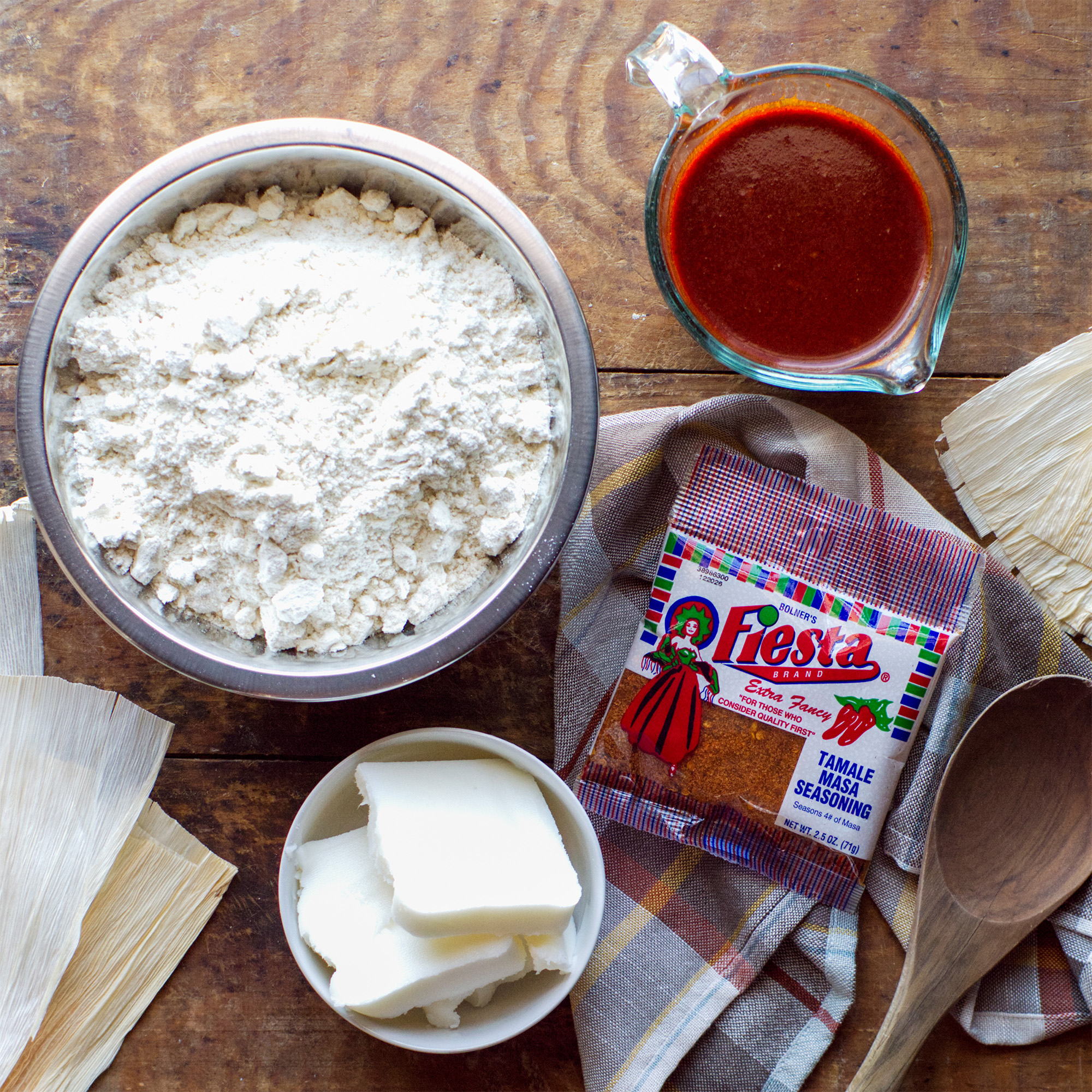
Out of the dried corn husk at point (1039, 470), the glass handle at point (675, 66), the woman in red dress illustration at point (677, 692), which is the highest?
the glass handle at point (675, 66)

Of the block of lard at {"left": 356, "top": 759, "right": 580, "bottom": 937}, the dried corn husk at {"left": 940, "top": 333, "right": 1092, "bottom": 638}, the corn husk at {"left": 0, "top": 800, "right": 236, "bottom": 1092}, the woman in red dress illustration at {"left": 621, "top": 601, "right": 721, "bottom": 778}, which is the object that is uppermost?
the dried corn husk at {"left": 940, "top": 333, "right": 1092, "bottom": 638}

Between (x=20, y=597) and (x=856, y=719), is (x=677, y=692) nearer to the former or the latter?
(x=856, y=719)

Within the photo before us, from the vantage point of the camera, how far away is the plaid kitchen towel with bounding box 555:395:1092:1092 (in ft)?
3.06

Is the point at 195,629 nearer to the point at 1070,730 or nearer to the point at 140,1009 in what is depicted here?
the point at 140,1009

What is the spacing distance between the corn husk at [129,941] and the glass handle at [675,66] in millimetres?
896

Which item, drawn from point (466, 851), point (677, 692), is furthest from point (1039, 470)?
point (466, 851)

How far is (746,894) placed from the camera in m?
0.96

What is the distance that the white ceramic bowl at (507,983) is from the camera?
85cm

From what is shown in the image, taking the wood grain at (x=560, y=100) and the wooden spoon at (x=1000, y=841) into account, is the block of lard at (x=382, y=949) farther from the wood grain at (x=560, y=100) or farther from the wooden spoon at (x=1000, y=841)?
the wood grain at (x=560, y=100)

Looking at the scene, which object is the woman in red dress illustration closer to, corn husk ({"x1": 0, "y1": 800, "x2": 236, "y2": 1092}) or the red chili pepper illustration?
the red chili pepper illustration

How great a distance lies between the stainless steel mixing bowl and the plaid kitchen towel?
0.19m

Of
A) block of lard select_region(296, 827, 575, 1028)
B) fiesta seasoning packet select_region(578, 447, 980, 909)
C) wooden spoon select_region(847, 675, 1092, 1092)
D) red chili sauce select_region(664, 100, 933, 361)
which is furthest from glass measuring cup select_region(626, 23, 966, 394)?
block of lard select_region(296, 827, 575, 1028)

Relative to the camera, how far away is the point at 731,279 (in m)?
0.88

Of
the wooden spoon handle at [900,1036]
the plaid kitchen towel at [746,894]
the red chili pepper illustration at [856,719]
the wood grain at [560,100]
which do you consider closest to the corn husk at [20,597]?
the wood grain at [560,100]
